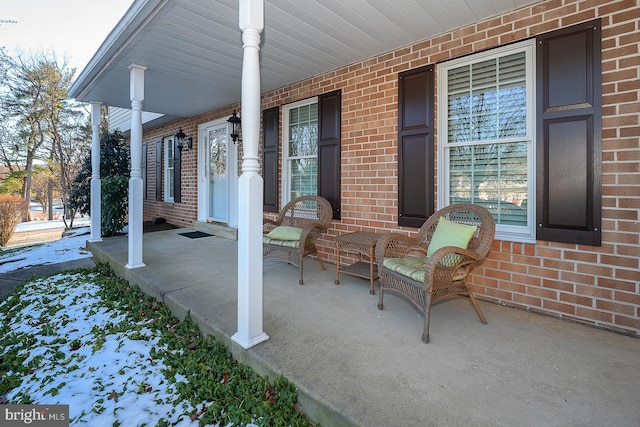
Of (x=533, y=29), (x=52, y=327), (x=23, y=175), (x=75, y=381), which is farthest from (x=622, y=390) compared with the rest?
(x=23, y=175)

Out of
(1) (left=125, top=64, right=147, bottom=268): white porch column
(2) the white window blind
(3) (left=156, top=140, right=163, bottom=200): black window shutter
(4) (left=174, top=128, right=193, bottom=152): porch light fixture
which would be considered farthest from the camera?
(3) (left=156, top=140, right=163, bottom=200): black window shutter

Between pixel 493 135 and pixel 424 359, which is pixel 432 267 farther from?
pixel 493 135

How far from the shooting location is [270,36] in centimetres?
311

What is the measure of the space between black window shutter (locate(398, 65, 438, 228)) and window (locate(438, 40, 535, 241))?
128mm

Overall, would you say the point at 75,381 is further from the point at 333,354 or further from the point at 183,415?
the point at 333,354

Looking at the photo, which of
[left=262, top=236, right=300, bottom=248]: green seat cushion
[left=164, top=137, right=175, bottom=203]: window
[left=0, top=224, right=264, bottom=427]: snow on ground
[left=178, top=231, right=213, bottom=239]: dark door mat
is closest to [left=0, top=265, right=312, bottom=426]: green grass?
[left=0, top=224, right=264, bottom=427]: snow on ground

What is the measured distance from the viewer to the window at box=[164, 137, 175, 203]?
781cm

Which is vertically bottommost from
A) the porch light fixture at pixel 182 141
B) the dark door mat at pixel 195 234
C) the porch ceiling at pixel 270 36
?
the dark door mat at pixel 195 234

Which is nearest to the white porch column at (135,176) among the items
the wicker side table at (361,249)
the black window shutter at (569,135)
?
the wicker side table at (361,249)

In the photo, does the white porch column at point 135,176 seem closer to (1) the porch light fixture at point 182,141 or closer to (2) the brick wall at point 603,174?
(2) the brick wall at point 603,174

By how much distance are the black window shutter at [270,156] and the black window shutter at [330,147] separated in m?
0.95

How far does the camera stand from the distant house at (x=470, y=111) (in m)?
2.28

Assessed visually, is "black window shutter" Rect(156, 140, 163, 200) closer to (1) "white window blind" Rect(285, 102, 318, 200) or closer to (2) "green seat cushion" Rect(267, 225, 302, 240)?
(1) "white window blind" Rect(285, 102, 318, 200)

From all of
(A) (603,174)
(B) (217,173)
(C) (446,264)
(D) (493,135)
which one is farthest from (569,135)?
(B) (217,173)
